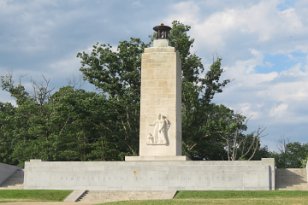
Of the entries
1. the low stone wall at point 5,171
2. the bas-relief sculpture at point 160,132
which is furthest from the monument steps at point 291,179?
the low stone wall at point 5,171

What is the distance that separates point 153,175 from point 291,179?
808cm

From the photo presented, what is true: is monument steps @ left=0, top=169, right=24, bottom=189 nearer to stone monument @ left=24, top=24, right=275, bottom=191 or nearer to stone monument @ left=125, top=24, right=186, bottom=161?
stone monument @ left=24, top=24, right=275, bottom=191

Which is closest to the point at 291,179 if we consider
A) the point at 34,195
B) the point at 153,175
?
the point at 153,175

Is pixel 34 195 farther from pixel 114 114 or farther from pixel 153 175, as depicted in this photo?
pixel 114 114

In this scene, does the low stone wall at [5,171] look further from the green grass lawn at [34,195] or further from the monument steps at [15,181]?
the green grass lawn at [34,195]

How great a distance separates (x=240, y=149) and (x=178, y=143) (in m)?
28.3

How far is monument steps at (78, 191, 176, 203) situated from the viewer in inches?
1065

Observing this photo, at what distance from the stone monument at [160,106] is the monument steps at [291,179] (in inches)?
243

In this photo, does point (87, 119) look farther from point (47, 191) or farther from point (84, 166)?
point (47, 191)

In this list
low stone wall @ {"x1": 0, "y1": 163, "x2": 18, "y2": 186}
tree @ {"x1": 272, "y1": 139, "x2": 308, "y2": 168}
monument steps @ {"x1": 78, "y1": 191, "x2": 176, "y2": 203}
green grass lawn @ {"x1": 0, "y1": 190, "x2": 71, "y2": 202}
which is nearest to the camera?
green grass lawn @ {"x1": 0, "y1": 190, "x2": 71, "y2": 202}

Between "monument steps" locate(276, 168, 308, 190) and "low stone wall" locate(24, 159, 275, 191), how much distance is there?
133 centimetres

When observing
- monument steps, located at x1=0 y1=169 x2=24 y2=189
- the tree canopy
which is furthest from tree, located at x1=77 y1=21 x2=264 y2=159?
monument steps, located at x1=0 y1=169 x2=24 y2=189

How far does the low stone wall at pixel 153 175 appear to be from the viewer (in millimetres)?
29484

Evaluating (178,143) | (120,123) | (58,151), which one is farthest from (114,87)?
(178,143)
